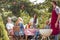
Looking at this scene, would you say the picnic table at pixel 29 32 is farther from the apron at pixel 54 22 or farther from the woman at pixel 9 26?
the apron at pixel 54 22

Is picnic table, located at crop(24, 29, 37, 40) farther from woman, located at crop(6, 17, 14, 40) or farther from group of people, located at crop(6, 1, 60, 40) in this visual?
woman, located at crop(6, 17, 14, 40)

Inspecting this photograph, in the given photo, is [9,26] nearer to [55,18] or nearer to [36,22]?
[36,22]

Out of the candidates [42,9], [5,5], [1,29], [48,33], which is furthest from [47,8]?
[1,29]

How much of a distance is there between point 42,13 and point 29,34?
548 millimetres

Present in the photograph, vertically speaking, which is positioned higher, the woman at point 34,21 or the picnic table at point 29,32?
the woman at point 34,21

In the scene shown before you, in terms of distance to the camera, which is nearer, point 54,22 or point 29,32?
point 29,32

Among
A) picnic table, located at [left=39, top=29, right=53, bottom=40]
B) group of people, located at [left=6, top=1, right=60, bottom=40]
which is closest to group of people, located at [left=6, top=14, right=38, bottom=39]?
group of people, located at [left=6, top=1, right=60, bottom=40]

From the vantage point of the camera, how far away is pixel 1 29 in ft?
16.0

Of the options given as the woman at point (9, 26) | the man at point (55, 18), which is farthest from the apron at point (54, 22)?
the woman at point (9, 26)

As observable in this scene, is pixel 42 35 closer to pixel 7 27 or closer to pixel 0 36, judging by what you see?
pixel 7 27

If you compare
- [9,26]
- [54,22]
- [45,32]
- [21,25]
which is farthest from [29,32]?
[54,22]

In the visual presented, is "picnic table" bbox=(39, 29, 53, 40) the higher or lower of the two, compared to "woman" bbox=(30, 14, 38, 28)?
lower

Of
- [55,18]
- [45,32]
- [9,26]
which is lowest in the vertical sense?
[45,32]

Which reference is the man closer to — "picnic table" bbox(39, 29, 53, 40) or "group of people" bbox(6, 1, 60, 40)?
"group of people" bbox(6, 1, 60, 40)
